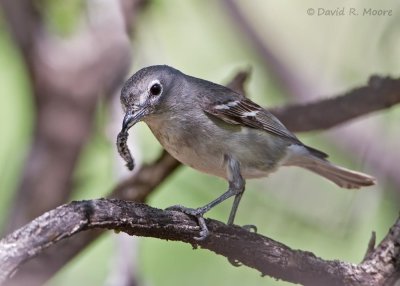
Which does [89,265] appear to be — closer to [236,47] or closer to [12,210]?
[12,210]

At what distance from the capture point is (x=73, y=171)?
450 cm

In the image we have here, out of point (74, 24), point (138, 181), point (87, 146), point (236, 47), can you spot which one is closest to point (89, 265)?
point (87, 146)

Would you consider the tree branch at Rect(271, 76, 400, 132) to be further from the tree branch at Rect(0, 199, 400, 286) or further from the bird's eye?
the tree branch at Rect(0, 199, 400, 286)

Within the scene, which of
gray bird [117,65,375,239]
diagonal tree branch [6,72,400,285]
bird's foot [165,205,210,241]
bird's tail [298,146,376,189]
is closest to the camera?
bird's foot [165,205,210,241]

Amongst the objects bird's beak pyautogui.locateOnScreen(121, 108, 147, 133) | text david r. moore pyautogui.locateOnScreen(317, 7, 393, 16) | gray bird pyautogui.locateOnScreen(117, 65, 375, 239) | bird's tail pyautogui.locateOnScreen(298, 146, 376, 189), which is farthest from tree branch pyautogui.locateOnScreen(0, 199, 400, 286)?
text david r. moore pyautogui.locateOnScreen(317, 7, 393, 16)

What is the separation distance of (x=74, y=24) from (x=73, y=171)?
38.4 inches

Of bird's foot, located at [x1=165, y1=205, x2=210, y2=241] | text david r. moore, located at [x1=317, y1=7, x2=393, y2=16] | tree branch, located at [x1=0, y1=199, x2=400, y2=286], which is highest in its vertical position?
text david r. moore, located at [x1=317, y1=7, x2=393, y2=16]

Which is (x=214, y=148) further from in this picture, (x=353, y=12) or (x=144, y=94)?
(x=353, y=12)

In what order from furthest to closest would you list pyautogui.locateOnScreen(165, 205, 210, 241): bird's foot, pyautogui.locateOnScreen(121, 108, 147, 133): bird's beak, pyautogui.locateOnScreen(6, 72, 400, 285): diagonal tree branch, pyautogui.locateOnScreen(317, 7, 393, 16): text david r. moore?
1. pyautogui.locateOnScreen(317, 7, 393, 16): text david r. moore
2. pyautogui.locateOnScreen(6, 72, 400, 285): diagonal tree branch
3. pyautogui.locateOnScreen(121, 108, 147, 133): bird's beak
4. pyautogui.locateOnScreen(165, 205, 210, 241): bird's foot

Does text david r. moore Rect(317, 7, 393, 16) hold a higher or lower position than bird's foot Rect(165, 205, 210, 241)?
higher

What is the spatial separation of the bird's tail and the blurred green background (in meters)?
0.08

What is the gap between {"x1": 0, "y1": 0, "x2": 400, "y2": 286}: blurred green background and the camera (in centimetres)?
426

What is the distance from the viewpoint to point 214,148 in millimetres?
3752

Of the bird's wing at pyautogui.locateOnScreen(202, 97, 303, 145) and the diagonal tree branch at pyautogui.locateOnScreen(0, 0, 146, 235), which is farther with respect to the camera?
the diagonal tree branch at pyautogui.locateOnScreen(0, 0, 146, 235)
